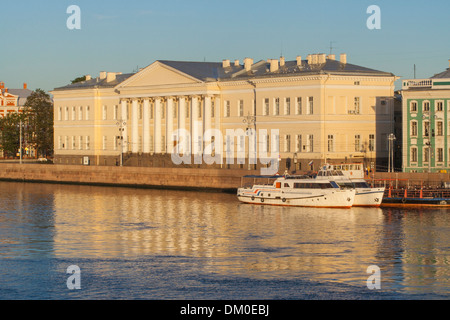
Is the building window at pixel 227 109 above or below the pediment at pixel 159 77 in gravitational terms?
below

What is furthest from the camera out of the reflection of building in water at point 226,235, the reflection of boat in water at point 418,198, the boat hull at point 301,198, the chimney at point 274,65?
the chimney at point 274,65

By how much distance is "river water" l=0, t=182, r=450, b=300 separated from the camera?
28328mm

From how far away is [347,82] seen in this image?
218 ft

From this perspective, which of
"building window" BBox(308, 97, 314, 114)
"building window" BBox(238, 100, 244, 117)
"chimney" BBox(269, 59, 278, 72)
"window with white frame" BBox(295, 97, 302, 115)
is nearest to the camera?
"building window" BBox(308, 97, 314, 114)

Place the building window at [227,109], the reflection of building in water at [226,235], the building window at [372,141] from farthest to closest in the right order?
the building window at [227,109] < the building window at [372,141] < the reflection of building in water at [226,235]

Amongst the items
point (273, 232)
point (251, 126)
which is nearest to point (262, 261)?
point (273, 232)

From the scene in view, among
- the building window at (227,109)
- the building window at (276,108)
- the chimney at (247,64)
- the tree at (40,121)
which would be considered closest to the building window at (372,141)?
→ the building window at (276,108)

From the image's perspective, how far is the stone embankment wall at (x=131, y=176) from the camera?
62969mm

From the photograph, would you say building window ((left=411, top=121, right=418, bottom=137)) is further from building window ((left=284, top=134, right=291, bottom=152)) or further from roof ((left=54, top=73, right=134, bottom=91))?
roof ((left=54, top=73, right=134, bottom=91))

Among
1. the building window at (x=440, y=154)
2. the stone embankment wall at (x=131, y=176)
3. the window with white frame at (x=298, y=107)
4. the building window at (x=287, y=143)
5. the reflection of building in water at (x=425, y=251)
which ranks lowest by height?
the reflection of building in water at (x=425, y=251)

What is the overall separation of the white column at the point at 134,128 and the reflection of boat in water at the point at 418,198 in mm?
34493

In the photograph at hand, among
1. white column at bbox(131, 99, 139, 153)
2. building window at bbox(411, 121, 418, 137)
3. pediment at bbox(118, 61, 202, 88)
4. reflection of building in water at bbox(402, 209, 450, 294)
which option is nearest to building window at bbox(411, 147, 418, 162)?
building window at bbox(411, 121, 418, 137)

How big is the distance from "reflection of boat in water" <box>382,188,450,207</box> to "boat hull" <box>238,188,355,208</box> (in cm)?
235

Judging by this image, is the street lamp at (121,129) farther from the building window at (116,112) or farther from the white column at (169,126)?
the white column at (169,126)
